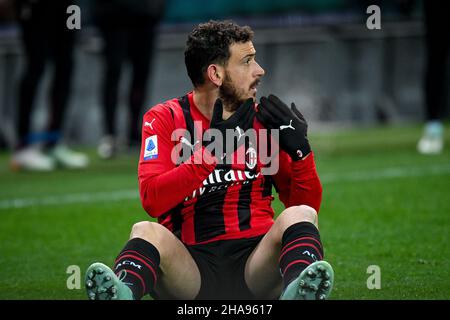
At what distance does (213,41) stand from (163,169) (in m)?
0.66

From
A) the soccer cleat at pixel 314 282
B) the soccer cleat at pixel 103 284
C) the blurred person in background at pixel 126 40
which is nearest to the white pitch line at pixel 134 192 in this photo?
the blurred person in background at pixel 126 40

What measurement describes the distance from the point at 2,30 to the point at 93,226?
8.70 m

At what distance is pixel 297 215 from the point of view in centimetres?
507

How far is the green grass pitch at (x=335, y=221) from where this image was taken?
6121 millimetres

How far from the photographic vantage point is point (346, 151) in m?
12.9

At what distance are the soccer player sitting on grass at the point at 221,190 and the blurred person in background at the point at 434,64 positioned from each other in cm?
628

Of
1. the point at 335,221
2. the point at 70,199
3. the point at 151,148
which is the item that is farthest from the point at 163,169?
the point at 70,199

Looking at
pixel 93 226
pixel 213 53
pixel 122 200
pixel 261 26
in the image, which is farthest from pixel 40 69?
pixel 213 53

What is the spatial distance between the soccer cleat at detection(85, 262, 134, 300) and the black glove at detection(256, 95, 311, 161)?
1.03 metres

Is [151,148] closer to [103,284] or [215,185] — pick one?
[215,185]

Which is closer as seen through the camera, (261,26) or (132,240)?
(132,240)
